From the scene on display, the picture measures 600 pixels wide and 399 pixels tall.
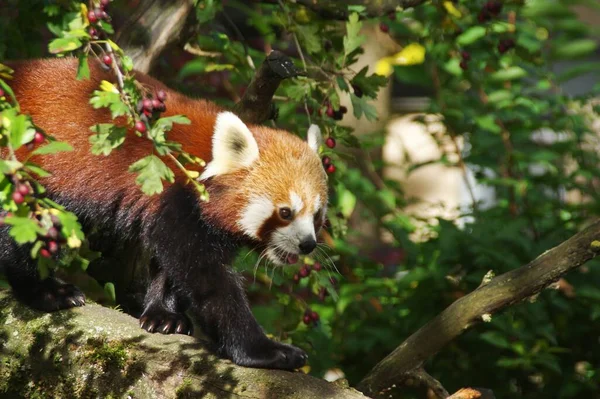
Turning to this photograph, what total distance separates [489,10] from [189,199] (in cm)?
179

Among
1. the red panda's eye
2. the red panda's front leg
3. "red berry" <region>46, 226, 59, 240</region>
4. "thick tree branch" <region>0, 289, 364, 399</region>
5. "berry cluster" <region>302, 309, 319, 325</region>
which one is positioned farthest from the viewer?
"berry cluster" <region>302, 309, 319, 325</region>

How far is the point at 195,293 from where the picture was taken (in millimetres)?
3361

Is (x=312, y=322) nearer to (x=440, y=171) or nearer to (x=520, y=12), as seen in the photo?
(x=520, y=12)

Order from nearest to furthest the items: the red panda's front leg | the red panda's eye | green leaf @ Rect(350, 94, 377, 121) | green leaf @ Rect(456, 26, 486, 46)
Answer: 1. the red panda's front leg
2. the red panda's eye
3. green leaf @ Rect(350, 94, 377, 121)
4. green leaf @ Rect(456, 26, 486, 46)

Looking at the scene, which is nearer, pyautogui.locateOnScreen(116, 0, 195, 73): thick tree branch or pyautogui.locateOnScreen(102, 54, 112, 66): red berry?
pyautogui.locateOnScreen(102, 54, 112, 66): red berry

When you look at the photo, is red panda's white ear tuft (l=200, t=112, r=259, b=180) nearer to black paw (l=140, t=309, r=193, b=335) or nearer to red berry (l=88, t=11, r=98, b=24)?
black paw (l=140, t=309, r=193, b=335)

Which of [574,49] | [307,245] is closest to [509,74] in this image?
[574,49]

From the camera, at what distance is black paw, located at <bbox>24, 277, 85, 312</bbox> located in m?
3.36

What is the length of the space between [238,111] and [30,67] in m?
0.93

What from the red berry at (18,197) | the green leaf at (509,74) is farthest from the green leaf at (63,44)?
the green leaf at (509,74)

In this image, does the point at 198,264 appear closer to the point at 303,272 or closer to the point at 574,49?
the point at 303,272

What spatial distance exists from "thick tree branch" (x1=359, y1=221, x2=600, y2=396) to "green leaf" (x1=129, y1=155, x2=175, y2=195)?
147 cm

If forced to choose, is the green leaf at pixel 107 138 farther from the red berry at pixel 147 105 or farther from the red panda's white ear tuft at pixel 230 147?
the red panda's white ear tuft at pixel 230 147

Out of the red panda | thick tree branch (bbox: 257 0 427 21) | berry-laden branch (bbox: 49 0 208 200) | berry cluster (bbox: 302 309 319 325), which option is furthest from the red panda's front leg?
thick tree branch (bbox: 257 0 427 21)
